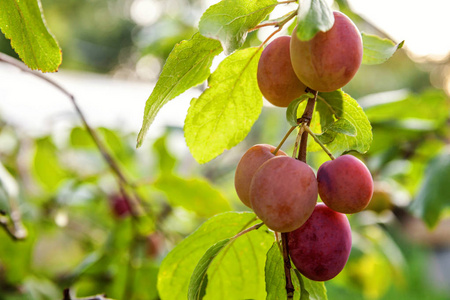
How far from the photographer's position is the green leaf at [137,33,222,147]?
13.5 inches

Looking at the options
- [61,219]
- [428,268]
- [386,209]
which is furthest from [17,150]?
[428,268]

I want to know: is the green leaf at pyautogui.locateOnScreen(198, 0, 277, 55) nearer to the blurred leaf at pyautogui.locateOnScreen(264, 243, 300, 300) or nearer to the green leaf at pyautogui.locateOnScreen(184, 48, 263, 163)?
the green leaf at pyautogui.locateOnScreen(184, 48, 263, 163)

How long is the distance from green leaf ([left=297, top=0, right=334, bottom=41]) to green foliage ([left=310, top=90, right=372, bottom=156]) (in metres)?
0.09

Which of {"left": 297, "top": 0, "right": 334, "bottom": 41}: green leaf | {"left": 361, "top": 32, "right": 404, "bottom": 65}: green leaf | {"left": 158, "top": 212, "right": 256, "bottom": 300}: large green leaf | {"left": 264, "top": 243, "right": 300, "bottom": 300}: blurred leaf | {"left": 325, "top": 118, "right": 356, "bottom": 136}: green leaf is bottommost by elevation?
{"left": 158, "top": 212, "right": 256, "bottom": 300}: large green leaf

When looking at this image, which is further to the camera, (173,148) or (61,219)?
(173,148)

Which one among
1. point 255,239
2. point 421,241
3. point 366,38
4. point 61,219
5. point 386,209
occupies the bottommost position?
point 421,241

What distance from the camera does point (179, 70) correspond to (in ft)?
1.15

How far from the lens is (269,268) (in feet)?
1.18

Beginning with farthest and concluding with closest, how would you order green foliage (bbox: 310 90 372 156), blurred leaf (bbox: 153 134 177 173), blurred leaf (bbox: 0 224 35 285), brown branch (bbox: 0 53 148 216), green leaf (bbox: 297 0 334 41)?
blurred leaf (bbox: 153 134 177 173)
blurred leaf (bbox: 0 224 35 285)
brown branch (bbox: 0 53 148 216)
green foliage (bbox: 310 90 372 156)
green leaf (bbox: 297 0 334 41)

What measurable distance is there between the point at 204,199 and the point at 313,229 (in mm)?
513

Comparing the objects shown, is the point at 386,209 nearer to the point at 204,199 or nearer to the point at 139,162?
the point at 204,199

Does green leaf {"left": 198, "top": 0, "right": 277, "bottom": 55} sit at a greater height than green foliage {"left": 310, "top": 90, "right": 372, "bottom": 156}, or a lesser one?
greater

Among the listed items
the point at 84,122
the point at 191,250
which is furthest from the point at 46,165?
the point at 191,250

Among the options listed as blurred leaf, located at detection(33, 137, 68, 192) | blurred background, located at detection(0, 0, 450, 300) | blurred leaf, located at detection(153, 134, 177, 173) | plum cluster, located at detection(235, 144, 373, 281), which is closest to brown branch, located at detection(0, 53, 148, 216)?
blurred background, located at detection(0, 0, 450, 300)
